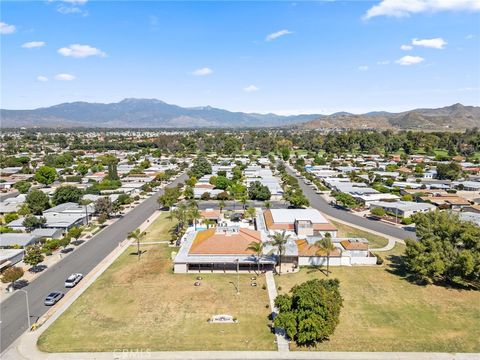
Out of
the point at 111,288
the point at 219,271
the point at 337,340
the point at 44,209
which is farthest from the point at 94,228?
the point at 337,340

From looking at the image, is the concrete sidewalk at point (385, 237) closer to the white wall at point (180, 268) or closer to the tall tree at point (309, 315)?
the tall tree at point (309, 315)

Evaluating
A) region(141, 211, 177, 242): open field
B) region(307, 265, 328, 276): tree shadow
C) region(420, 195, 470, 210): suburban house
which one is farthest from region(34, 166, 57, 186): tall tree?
region(420, 195, 470, 210): suburban house

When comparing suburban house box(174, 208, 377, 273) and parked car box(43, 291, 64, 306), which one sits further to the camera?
suburban house box(174, 208, 377, 273)

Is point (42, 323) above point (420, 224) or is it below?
below

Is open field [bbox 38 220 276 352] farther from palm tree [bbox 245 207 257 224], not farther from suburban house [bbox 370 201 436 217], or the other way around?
suburban house [bbox 370 201 436 217]

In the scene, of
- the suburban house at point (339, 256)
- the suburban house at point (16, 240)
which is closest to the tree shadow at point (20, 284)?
the suburban house at point (16, 240)

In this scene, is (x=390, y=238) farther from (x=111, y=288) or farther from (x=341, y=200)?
(x=111, y=288)
